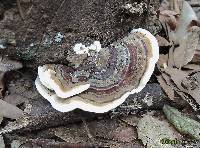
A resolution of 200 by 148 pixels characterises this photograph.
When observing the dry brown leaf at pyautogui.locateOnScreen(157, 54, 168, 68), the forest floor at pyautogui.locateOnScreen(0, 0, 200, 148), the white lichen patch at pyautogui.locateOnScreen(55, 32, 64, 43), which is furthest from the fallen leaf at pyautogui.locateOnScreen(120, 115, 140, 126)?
the white lichen patch at pyautogui.locateOnScreen(55, 32, 64, 43)

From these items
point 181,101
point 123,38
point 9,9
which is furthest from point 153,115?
point 9,9

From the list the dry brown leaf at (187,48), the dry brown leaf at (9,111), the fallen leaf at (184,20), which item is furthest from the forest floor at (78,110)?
the fallen leaf at (184,20)

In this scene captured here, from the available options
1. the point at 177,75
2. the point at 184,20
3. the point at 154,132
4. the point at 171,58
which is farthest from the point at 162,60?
the point at 154,132

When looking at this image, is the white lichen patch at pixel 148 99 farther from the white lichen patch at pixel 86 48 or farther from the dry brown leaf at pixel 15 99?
the dry brown leaf at pixel 15 99

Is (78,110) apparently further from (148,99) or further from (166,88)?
(166,88)

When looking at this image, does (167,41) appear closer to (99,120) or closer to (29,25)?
(99,120)

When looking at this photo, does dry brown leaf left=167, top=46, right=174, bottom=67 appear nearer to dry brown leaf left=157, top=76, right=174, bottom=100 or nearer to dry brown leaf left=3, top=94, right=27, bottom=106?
dry brown leaf left=157, top=76, right=174, bottom=100
